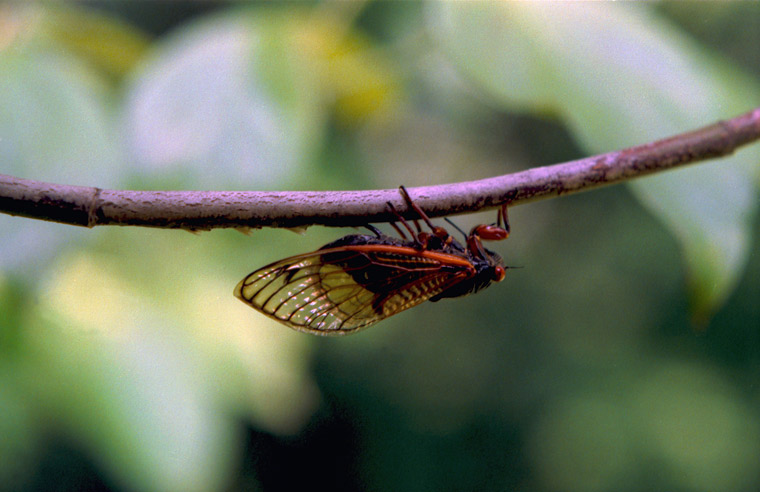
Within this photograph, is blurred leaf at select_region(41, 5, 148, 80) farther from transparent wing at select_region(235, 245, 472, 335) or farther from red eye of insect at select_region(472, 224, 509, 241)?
red eye of insect at select_region(472, 224, 509, 241)

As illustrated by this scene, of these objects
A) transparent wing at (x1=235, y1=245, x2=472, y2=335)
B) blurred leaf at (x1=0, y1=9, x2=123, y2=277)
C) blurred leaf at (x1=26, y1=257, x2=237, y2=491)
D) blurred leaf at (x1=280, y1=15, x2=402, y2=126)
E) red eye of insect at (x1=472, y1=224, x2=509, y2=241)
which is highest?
blurred leaf at (x1=280, y1=15, x2=402, y2=126)

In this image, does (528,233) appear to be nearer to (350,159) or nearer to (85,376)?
(350,159)

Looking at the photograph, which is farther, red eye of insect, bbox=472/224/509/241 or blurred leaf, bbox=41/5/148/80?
blurred leaf, bbox=41/5/148/80

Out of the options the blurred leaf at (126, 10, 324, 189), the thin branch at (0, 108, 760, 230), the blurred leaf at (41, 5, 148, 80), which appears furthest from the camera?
the blurred leaf at (41, 5, 148, 80)

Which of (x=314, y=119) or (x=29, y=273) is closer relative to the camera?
(x=29, y=273)

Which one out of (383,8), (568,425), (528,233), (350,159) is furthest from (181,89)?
(568,425)

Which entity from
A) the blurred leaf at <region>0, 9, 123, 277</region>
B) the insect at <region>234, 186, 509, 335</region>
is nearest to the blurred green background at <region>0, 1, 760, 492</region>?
the blurred leaf at <region>0, 9, 123, 277</region>
